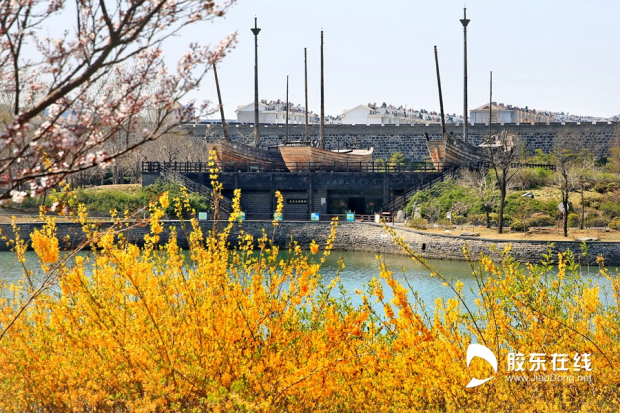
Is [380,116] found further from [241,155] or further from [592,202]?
[592,202]

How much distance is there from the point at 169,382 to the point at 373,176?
113ft

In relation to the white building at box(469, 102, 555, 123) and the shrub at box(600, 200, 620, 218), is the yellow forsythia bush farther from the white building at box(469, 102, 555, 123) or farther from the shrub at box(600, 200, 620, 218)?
the white building at box(469, 102, 555, 123)

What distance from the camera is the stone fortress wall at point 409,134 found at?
2007 inches

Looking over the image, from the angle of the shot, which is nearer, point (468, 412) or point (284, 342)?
point (468, 412)

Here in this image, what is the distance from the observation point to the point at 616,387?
737cm

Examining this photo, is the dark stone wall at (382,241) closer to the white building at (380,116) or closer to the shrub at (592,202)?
the shrub at (592,202)

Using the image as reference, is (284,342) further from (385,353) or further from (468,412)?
(468,412)

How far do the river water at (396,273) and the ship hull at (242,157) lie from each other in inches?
471

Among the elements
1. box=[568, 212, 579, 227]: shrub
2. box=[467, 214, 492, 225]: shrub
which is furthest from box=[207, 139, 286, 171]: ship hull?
box=[568, 212, 579, 227]: shrub

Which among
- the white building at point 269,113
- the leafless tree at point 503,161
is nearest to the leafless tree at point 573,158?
the leafless tree at point 503,161

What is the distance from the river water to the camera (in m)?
20.3

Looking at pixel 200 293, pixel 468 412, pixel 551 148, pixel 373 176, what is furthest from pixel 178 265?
pixel 551 148

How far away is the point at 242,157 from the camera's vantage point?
43562 mm

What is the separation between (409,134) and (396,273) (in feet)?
97.6
